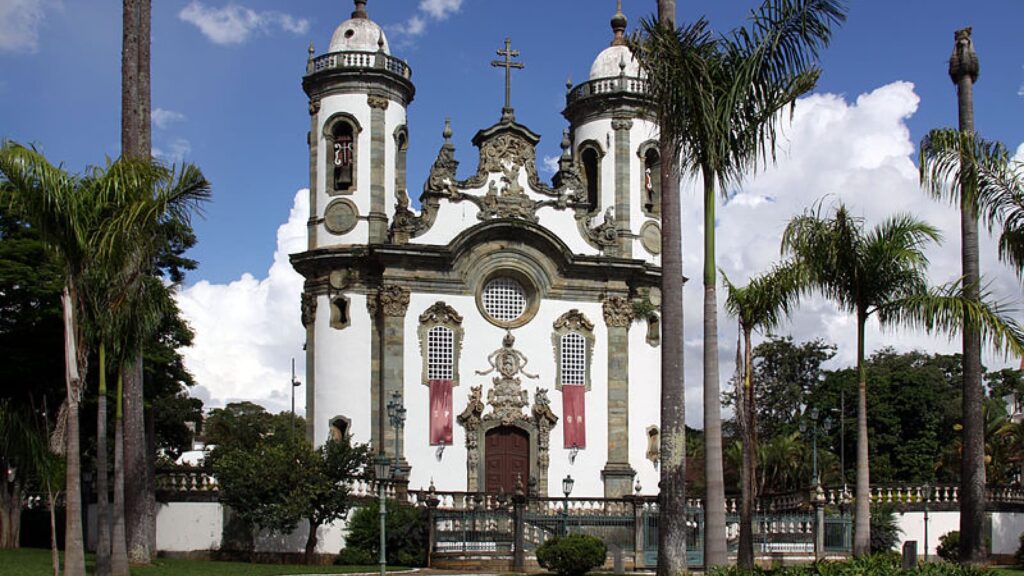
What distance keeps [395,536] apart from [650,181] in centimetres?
1879

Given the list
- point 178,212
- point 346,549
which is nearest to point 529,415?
point 346,549

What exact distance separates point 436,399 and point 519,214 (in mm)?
6560

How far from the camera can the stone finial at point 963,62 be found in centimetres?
2353

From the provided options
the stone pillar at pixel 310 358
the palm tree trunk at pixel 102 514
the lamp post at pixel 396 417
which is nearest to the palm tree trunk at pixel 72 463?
the palm tree trunk at pixel 102 514

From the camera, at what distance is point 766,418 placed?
68.8 metres

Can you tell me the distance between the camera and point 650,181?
46.8 metres

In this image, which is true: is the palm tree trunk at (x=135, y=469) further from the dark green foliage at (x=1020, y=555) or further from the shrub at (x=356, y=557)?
the dark green foliage at (x=1020, y=555)

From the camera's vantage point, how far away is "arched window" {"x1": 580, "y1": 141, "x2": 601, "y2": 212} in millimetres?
46156

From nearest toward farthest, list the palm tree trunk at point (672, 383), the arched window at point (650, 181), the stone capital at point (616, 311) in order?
the palm tree trunk at point (672, 383), the stone capital at point (616, 311), the arched window at point (650, 181)

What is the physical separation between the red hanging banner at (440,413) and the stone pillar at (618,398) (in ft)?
17.4

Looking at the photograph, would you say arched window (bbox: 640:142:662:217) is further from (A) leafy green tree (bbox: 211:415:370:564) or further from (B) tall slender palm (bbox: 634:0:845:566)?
Result: (B) tall slender palm (bbox: 634:0:845:566)

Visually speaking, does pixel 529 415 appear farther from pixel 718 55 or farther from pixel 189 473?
pixel 718 55

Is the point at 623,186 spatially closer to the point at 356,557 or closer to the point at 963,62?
the point at 356,557

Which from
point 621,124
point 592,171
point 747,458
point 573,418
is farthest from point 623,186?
point 747,458
